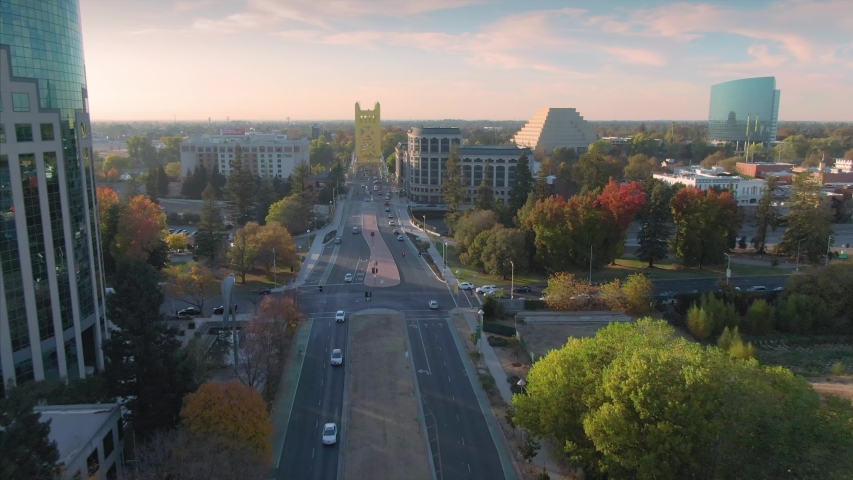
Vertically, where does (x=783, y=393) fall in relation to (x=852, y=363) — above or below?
above

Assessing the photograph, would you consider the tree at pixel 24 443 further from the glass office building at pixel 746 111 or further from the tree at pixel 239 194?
the glass office building at pixel 746 111

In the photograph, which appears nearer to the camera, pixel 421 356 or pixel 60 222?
pixel 60 222

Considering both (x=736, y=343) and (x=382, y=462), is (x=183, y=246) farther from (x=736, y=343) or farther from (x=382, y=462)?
(x=736, y=343)

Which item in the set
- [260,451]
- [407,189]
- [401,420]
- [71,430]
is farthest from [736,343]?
[407,189]

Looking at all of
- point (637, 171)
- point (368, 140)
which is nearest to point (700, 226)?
point (637, 171)

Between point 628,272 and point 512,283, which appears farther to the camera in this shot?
point 628,272

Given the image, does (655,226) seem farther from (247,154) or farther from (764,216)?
(247,154)
